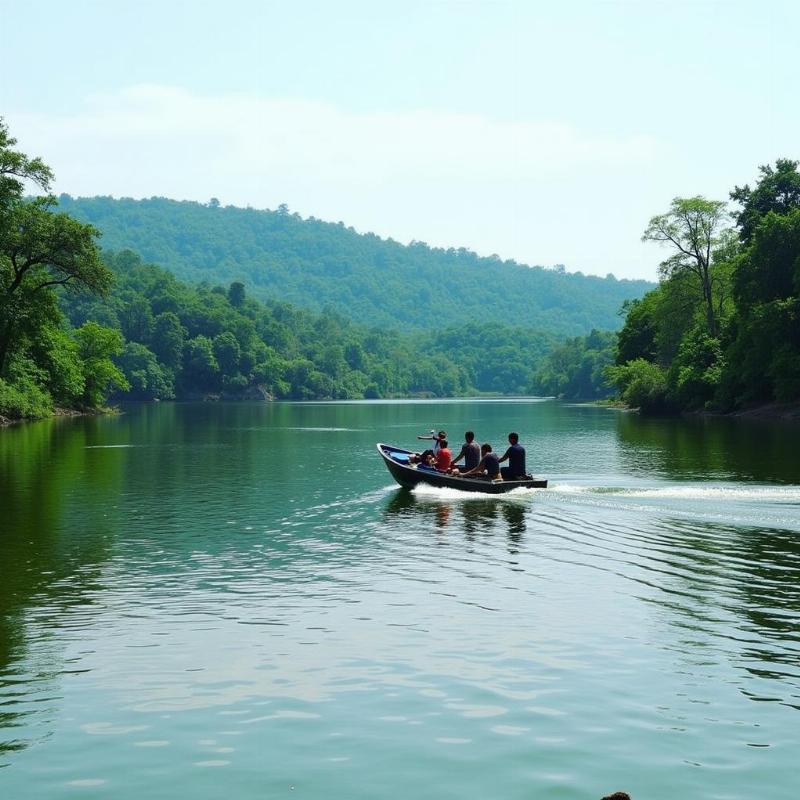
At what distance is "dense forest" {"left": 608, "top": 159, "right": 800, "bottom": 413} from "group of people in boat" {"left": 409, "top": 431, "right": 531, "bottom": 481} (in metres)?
45.9

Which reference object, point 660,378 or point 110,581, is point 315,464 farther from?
point 660,378

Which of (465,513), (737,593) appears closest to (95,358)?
(465,513)

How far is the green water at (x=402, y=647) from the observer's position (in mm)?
9312

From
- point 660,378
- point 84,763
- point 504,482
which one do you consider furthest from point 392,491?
point 660,378

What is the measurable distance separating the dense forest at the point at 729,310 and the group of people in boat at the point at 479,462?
45892 millimetres

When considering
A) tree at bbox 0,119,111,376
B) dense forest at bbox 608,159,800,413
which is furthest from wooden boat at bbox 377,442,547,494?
dense forest at bbox 608,159,800,413

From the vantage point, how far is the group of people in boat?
32.9 m

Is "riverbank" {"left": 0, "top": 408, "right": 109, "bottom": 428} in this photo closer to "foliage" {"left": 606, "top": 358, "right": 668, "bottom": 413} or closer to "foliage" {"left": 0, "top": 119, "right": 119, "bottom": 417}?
"foliage" {"left": 0, "top": 119, "right": 119, "bottom": 417}

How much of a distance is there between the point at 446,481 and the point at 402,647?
65.7 feet

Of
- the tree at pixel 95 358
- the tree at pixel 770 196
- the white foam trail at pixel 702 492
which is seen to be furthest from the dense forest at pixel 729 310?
the tree at pixel 95 358

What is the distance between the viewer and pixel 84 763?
31.1 ft

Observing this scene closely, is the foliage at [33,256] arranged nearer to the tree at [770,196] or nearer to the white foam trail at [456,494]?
the white foam trail at [456,494]

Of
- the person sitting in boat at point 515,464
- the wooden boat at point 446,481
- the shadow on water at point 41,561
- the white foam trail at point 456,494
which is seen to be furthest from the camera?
the person sitting in boat at point 515,464

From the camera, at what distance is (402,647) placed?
1340 cm
